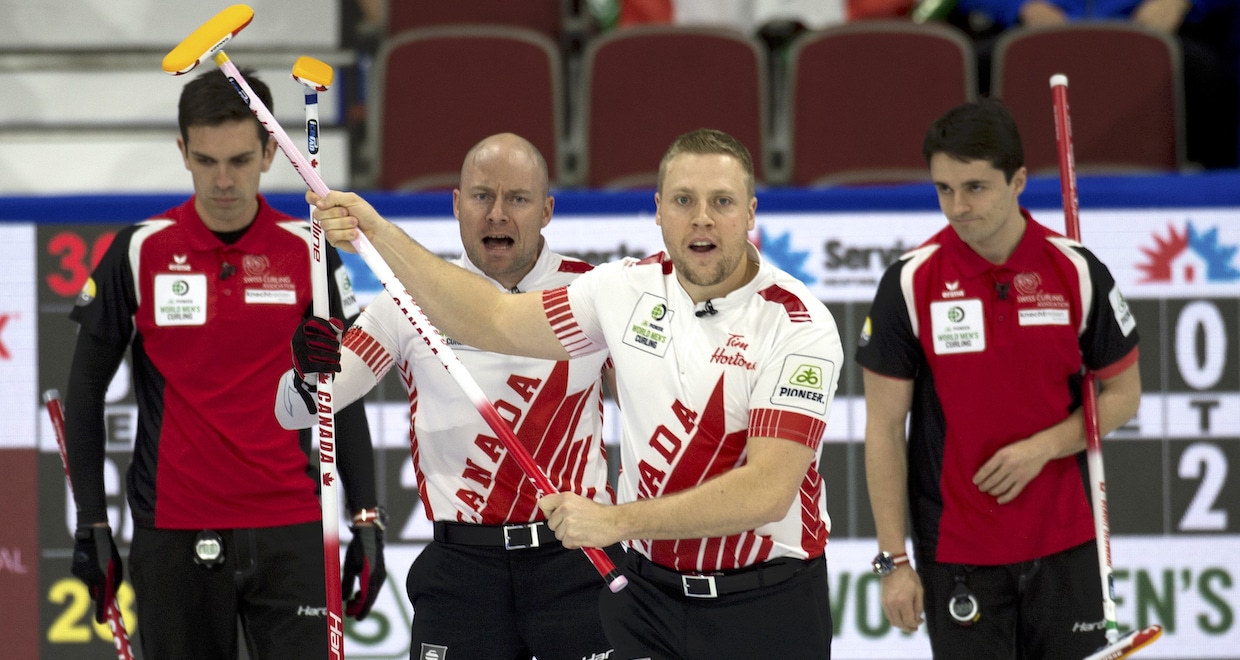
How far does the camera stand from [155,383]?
158 inches

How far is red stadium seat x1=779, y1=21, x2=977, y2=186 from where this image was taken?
21.2 feet

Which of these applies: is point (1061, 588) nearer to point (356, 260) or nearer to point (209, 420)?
point (209, 420)

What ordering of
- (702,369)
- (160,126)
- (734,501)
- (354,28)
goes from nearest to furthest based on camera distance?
(734,501)
(702,369)
(160,126)
(354,28)

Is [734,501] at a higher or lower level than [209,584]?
higher

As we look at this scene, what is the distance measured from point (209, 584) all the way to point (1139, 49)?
5.11m

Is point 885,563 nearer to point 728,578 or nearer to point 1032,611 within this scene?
point 1032,611

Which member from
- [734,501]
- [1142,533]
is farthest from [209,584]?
[1142,533]

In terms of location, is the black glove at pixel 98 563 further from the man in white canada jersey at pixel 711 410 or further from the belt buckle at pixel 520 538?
the man in white canada jersey at pixel 711 410

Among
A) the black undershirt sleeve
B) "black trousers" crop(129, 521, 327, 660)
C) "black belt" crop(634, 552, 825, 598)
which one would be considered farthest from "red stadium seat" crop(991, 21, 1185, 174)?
the black undershirt sleeve

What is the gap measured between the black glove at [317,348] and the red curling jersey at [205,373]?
0.65 m

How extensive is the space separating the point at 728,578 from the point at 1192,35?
5.51 meters

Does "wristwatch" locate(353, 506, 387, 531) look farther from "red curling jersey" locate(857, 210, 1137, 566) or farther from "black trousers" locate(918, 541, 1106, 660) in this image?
"black trousers" locate(918, 541, 1106, 660)

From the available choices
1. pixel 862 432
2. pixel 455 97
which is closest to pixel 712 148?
pixel 862 432

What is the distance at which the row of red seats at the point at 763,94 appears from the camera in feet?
21.3
